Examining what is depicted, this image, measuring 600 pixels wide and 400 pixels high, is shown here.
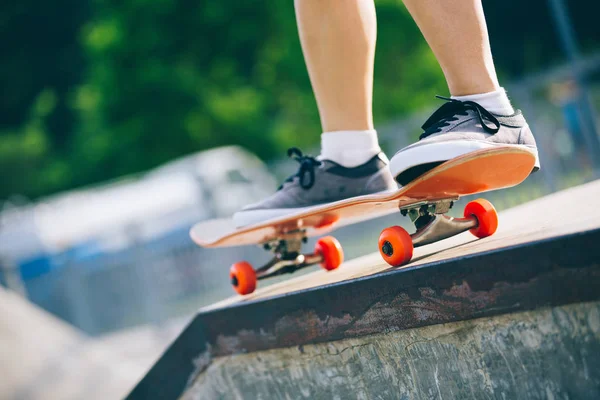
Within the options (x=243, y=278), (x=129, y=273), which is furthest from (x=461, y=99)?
(x=129, y=273)

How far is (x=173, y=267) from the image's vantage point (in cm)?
890

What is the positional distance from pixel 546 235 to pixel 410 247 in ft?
1.75

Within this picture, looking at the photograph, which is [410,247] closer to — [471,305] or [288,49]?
[471,305]

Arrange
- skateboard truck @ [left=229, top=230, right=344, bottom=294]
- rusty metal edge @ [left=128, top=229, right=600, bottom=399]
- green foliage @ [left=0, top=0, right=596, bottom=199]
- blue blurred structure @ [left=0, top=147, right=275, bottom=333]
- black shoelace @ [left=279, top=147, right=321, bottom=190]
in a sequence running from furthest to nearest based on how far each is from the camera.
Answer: green foliage @ [left=0, top=0, right=596, bottom=199], blue blurred structure @ [left=0, top=147, right=275, bottom=333], skateboard truck @ [left=229, top=230, right=344, bottom=294], black shoelace @ [left=279, top=147, right=321, bottom=190], rusty metal edge @ [left=128, top=229, right=600, bottom=399]

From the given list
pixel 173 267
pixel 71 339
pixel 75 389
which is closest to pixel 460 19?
pixel 75 389

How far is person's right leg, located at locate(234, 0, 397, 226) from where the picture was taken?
7.95ft

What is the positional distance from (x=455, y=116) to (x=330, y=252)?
3.18 ft

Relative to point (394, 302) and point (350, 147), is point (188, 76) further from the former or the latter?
point (394, 302)

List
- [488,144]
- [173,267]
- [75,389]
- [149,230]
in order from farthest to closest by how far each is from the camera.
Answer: [149,230] → [173,267] → [75,389] → [488,144]

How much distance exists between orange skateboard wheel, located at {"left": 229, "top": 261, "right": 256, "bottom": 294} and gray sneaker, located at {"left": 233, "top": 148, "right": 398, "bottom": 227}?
0.22 m

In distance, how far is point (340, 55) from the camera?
8.01ft

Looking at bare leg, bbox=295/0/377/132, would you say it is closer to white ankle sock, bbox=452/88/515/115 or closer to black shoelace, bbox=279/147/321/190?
black shoelace, bbox=279/147/321/190

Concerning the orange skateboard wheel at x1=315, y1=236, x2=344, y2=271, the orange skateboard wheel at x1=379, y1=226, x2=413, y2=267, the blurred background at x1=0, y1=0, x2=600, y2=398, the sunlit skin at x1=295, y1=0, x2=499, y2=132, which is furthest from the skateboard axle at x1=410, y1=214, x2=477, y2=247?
the blurred background at x1=0, y1=0, x2=600, y2=398

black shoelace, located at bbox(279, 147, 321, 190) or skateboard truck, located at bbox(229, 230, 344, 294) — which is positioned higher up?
black shoelace, located at bbox(279, 147, 321, 190)
